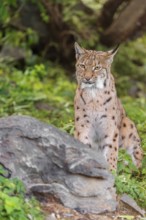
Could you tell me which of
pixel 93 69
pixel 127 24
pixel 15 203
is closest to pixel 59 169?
pixel 15 203

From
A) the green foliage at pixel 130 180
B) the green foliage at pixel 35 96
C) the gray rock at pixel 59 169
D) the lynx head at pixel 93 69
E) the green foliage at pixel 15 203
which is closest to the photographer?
the green foliage at pixel 15 203

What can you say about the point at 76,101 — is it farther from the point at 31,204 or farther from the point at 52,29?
the point at 52,29

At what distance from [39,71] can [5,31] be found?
11.9 feet

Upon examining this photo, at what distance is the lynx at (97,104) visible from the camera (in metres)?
8.24

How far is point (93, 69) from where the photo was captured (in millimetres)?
8211

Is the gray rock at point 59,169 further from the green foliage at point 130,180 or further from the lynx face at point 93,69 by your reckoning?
the lynx face at point 93,69

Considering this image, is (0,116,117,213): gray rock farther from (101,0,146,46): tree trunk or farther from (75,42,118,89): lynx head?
(101,0,146,46): tree trunk

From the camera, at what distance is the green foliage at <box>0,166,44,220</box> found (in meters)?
6.20

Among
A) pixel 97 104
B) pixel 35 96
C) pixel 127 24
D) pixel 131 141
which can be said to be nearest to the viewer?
pixel 97 104

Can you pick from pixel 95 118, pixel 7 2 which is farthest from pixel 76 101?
pixel 7 2

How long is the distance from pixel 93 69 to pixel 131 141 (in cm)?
137

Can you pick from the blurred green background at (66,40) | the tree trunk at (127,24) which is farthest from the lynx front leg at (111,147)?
the tree trunk at (127,24)

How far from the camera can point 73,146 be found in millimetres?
7148

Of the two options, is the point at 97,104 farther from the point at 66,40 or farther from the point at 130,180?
the point at 66,40
